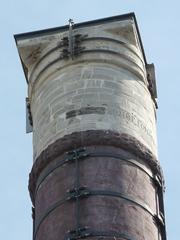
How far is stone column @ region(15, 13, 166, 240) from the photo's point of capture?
16094 mm

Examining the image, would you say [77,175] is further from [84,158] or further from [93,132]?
[93,132]

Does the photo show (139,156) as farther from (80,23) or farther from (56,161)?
(80,23)

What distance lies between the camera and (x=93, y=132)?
16969 mm

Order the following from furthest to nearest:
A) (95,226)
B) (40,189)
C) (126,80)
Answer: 1. (126,80)
2. (40,189)
3. (95,226)

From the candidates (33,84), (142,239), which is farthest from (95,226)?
(33,84)

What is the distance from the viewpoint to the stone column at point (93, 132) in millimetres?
16094

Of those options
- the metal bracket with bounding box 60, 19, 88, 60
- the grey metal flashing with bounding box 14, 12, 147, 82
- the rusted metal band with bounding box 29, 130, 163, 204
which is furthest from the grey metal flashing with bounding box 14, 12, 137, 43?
the rusted metal band with bounding box 29, 130, 163, 204

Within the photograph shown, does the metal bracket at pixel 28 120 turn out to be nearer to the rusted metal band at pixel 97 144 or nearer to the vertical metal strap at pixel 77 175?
the rusted metal band at pixel 97 144

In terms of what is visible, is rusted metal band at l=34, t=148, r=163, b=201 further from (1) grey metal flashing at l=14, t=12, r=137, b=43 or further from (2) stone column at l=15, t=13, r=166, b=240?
(1) grey metal flashing at l=14, t=12, r=137, b=43

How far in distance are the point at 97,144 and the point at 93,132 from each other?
18cm

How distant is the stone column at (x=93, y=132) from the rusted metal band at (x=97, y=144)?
0.04ft

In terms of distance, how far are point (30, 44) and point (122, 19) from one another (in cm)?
134

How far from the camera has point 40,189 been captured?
16.9 meters

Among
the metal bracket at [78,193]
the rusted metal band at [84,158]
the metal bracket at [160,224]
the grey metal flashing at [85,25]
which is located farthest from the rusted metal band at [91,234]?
the grey metal flashing at [85,25]
